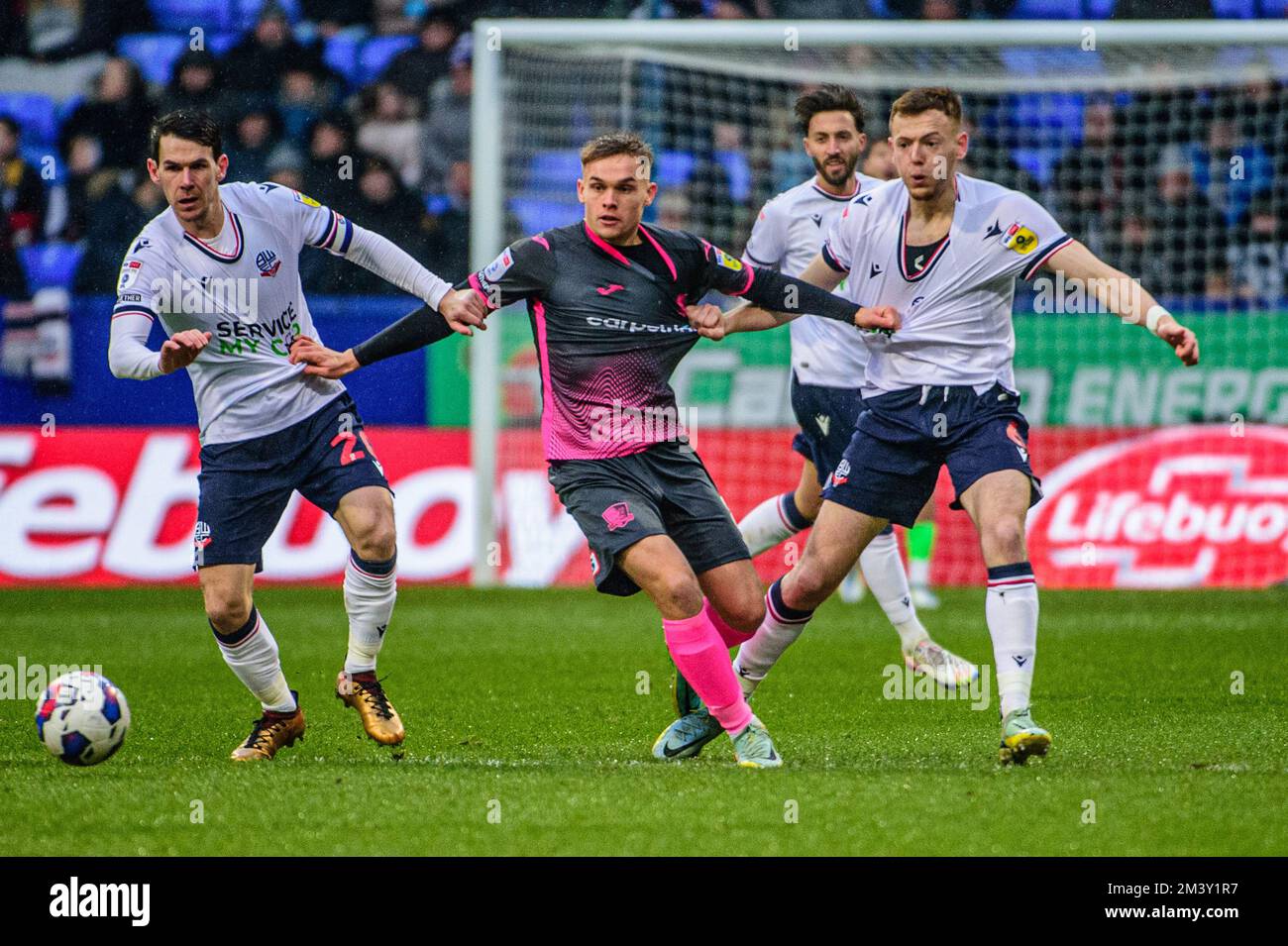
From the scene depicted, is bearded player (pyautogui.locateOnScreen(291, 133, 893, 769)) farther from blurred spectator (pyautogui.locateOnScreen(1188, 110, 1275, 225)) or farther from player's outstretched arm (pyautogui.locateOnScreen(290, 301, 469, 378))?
blurred spectator (pyautogui.locateOnScreen(1188, 110, 1275, 225))

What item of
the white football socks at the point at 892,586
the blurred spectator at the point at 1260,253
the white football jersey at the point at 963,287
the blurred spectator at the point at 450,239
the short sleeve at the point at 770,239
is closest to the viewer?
the white football jersey at the point at 963,287

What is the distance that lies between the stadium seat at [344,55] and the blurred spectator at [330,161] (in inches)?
20.1

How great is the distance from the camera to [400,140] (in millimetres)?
14578

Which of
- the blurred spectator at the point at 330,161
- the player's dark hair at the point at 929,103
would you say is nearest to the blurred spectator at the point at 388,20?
the blurred spectator at the point at 330,161

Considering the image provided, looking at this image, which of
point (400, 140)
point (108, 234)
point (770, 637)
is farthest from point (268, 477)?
point (400, 140)

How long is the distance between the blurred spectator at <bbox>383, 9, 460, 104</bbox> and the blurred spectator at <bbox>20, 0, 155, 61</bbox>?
2.23 m

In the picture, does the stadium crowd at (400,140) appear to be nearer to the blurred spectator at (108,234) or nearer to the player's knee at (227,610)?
the blurred spectator at (108,234)

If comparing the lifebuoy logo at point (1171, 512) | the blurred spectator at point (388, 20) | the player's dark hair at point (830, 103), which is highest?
the blurred spectator at point (388, 20)

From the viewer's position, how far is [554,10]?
15.5 m

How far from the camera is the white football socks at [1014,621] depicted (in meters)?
5.79

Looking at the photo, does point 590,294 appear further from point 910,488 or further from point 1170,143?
point 1170,143

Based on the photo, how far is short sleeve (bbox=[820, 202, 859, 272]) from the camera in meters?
6.36

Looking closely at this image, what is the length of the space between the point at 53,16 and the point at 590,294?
10538mm

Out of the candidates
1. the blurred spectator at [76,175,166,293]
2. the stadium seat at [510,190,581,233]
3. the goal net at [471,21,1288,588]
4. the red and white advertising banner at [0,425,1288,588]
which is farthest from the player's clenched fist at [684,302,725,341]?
the blurred spectator at [76,175,166,293]
